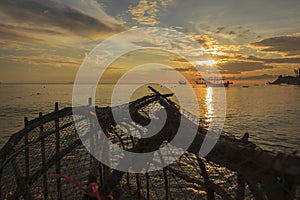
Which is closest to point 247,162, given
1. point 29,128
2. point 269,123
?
point 29,128

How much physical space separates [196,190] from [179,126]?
9800mm

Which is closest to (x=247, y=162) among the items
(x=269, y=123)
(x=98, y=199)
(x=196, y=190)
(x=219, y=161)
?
(x=219, y=161)

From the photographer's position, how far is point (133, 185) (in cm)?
1230

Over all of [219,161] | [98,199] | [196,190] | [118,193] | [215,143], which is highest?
[215,143]

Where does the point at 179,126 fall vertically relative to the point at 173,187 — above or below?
above

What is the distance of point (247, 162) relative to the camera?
8.87 feet

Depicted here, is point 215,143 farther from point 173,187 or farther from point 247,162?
point 173,187

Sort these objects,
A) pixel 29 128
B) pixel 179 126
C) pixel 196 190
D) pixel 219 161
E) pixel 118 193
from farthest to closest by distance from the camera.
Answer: pixel 196 190, pixel 118 193, pixel 29 128, pixel 179 126, pixel 219 161

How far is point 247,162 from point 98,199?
171 centimetres

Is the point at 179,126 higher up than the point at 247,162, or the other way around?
the point at 179,126

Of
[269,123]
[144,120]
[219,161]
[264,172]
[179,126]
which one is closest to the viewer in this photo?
[264,172]

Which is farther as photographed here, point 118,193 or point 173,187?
point 173,187

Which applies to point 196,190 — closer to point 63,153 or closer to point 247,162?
point 63,153

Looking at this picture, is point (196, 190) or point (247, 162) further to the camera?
point (196, 190)
